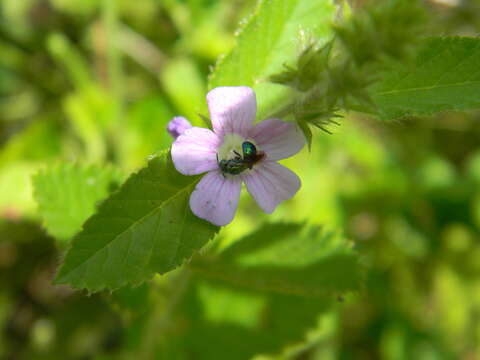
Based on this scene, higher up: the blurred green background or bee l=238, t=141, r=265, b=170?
the blurred green background

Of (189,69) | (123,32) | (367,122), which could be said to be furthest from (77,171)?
(367,122)

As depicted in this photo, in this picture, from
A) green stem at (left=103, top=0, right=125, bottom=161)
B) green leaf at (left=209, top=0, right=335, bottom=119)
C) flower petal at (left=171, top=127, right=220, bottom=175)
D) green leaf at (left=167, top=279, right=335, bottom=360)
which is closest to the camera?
flower petal at (left=171, top=127, right=220, bottom=175)

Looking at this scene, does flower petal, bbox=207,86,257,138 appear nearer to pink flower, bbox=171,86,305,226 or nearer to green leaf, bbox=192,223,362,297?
pink flower, bbox=171,86,305,226

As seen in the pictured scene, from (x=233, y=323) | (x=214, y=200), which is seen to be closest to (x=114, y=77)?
(x=233, y=323)


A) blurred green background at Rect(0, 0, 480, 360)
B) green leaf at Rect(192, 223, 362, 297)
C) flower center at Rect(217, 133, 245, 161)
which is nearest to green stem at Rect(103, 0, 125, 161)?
blurred green background at Rect(0, 0, 480, 360)

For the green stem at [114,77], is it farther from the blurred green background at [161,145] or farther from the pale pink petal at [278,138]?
the pale pink petal at [278,138]

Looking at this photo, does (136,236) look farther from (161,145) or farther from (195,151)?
(161,145)
